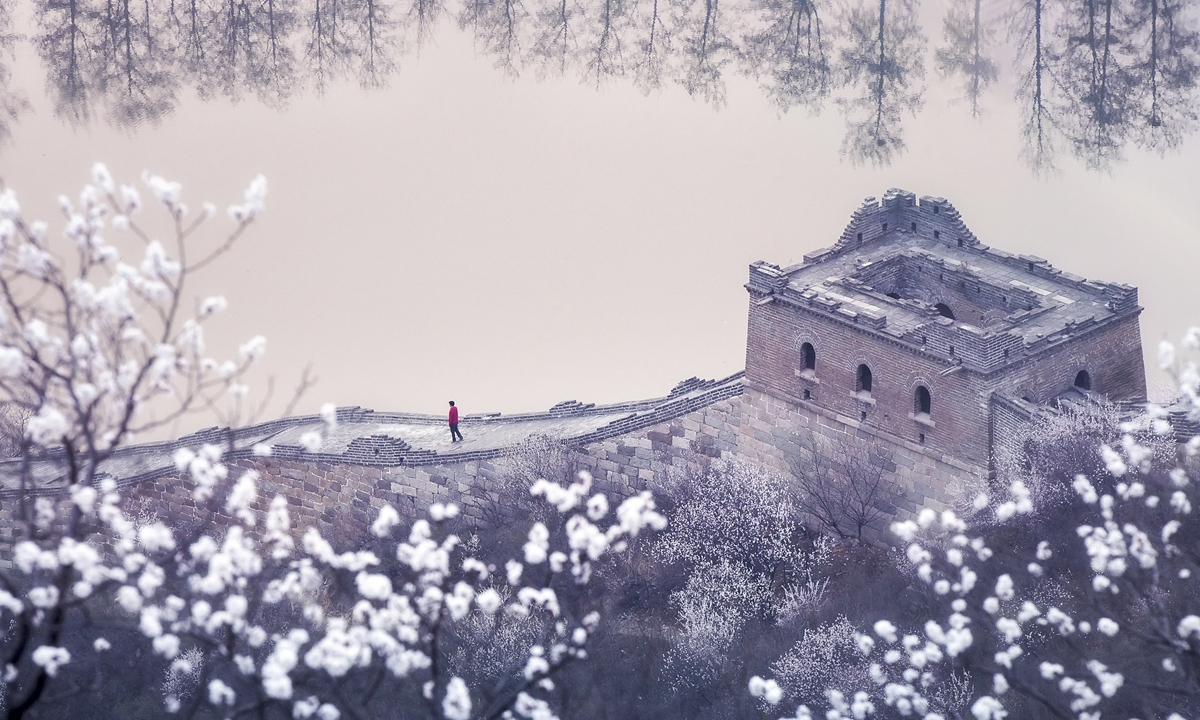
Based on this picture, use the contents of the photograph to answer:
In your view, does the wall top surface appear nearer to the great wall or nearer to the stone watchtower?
the great wall

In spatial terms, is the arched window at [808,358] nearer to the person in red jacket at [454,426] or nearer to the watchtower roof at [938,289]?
the watchtower roof at [938,289]

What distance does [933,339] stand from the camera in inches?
1454

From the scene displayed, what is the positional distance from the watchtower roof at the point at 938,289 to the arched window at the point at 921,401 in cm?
125

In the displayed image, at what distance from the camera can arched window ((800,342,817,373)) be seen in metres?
39.6

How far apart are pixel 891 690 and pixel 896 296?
16171mm

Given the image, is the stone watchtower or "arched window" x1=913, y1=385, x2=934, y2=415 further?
"arched window" x1=913, y1=385, x2=934, y2=415

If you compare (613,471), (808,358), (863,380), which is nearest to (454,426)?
(613,471)

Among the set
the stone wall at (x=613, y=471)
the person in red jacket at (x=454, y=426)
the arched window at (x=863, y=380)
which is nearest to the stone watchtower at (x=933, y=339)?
the arched window at (x=863, y=380)

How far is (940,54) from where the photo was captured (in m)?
59.4

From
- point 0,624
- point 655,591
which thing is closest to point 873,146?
point 655,591

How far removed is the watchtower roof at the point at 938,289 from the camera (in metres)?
36.9

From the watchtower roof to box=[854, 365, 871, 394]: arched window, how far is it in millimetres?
1214

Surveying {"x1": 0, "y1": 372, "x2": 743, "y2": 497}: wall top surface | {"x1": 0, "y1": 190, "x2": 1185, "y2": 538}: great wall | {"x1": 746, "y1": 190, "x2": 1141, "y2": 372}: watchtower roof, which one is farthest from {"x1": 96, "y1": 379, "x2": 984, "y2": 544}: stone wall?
{"x1": 746, "y1": 190, "x2": 1141, "y2": 372}: watchtower roof

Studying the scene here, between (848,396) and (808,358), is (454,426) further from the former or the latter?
(848,396)
